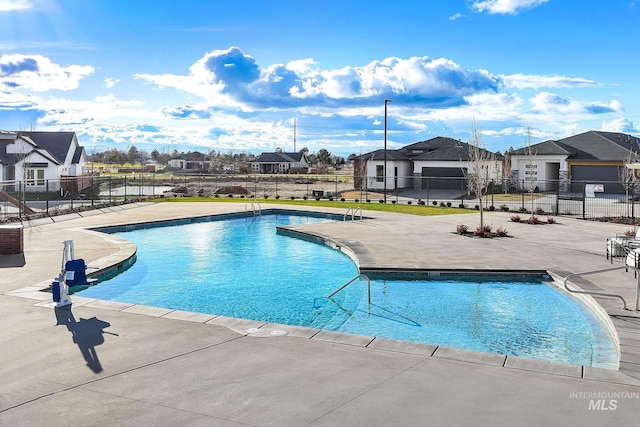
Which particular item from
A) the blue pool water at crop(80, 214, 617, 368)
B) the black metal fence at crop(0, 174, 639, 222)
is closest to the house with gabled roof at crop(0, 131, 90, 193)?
the black metal fence at crop(0, 174, 639, 222)

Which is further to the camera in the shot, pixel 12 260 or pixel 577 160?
pixel 577 160

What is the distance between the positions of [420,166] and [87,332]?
4252 cm

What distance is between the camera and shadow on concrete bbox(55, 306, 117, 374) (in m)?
6.55

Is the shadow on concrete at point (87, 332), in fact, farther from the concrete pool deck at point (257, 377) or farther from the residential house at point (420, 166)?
the residential house at point (420, 166)

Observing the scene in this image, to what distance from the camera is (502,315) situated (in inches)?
404

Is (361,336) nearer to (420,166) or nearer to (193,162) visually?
(420,166)

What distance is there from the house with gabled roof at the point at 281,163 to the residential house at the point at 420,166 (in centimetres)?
5291

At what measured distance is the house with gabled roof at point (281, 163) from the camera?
105m

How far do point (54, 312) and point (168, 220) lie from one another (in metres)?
15.2

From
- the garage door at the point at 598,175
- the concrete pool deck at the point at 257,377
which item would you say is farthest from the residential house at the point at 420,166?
the concrete pool deck at the point at 257,377

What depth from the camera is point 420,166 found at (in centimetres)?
4803

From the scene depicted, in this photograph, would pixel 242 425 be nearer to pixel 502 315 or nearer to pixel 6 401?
pixel 6 401

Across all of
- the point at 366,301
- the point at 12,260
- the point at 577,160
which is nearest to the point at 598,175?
the point at 577,160

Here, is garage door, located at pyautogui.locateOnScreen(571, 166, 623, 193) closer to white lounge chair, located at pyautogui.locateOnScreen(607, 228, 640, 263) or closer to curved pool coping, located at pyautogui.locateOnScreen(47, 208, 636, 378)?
white lounge chair, located at pyautogui.locateOnScreen(607, 228, 640, 263)
